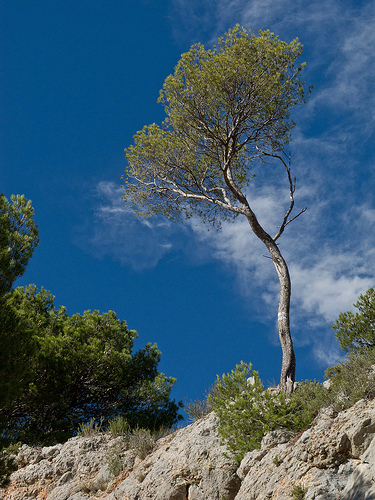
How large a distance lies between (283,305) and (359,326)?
2.02 metres

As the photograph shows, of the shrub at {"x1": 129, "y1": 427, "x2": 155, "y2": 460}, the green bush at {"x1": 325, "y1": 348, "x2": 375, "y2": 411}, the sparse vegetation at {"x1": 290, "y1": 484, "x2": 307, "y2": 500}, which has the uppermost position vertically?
the green bush at {"x1": 325, "y1": 348, "x2": 375, "y2": 411}

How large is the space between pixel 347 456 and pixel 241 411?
2633 mm

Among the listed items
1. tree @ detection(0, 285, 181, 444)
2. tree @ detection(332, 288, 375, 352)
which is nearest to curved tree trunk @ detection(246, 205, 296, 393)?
tree @ detection(332, 288, 375, 352)

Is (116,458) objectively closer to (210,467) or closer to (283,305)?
(210,467)

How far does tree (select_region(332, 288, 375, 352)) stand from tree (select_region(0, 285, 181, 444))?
7115mm

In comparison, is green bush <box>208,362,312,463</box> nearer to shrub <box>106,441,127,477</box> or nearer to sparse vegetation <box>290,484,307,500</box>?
sparse vegetation <box>290,484,307,500</box>

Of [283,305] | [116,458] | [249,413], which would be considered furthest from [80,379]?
[249,413]

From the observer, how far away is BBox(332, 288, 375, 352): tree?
11234 mm

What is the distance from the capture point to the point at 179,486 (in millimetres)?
9047

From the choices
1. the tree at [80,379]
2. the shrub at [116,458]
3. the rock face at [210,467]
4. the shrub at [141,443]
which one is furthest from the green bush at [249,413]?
the tree at [80,379]

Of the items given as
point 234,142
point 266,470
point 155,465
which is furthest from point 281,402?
point 234,142

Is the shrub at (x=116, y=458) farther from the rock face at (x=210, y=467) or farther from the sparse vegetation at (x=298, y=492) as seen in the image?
the sparse vegetation at (x=298, y=492)

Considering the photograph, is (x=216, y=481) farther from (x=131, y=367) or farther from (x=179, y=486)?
(x=131, y=367)

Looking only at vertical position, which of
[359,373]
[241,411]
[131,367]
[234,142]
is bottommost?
[241,411]
